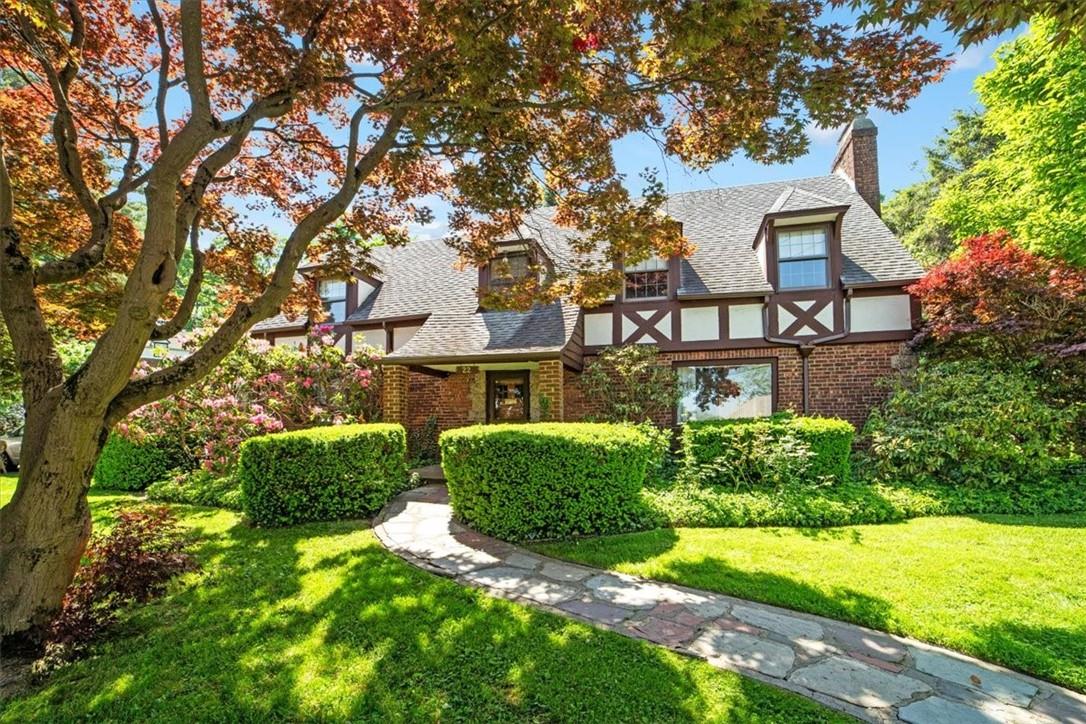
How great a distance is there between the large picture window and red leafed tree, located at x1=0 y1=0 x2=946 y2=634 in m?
4.46

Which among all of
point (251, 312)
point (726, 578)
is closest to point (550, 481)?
point (726, 578)

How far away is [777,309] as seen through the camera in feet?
33.1

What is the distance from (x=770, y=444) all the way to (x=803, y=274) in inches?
175

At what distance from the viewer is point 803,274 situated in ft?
33.2

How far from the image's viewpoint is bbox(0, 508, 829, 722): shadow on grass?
8.90ft

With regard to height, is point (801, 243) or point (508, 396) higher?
point (801, 243)

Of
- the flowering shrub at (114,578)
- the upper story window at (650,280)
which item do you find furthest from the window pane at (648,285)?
the flowering shrub at (114,578)

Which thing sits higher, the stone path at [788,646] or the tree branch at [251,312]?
the tree branch at [251,312]

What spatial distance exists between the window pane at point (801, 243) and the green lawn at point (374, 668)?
9.40 meters

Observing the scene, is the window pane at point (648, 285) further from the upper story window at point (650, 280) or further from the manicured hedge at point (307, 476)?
the manicured hedge at point (307, 476)

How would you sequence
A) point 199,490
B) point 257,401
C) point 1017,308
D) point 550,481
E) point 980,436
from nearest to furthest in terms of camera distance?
point 550,481 < point 980,436 < point 1017,308 < point 199,490 < point 257,401

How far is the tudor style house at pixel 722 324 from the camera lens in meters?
9.78

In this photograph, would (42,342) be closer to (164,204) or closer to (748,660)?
(164,204)

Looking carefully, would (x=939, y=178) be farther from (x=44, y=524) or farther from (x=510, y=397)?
(x=44, y=524)
